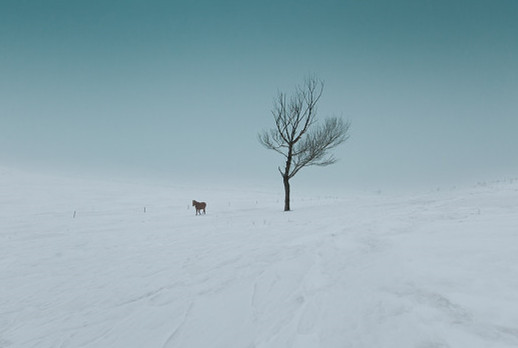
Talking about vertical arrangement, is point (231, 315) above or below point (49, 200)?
below

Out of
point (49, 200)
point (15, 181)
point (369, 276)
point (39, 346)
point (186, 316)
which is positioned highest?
point (15, 181)

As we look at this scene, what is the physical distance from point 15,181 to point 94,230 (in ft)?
71.8

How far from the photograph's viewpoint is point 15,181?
79.6 ft

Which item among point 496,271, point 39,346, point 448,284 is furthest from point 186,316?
point 496,271

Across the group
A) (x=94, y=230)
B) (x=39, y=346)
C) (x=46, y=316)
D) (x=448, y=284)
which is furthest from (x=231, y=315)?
(x=94, y=230)

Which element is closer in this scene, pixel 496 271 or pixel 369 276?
pixel 496 271

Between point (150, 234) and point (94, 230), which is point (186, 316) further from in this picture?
point (94, 230)

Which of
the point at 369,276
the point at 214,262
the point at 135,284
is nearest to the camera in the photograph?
the point at 369,276

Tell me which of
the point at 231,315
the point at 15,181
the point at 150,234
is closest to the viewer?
the point at 231,315

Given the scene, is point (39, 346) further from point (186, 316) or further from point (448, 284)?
point (448, 284)

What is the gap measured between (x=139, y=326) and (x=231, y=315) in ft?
3.41

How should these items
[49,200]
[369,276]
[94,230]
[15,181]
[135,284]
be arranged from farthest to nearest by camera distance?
[15,181], [49,200], [94,230], [135,284], [369,276]

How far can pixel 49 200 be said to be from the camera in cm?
1812

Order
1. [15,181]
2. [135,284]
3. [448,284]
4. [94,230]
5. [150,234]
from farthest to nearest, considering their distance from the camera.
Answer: [15,181] < [94,230] < [150,234] < [135,284] < [448,284]
